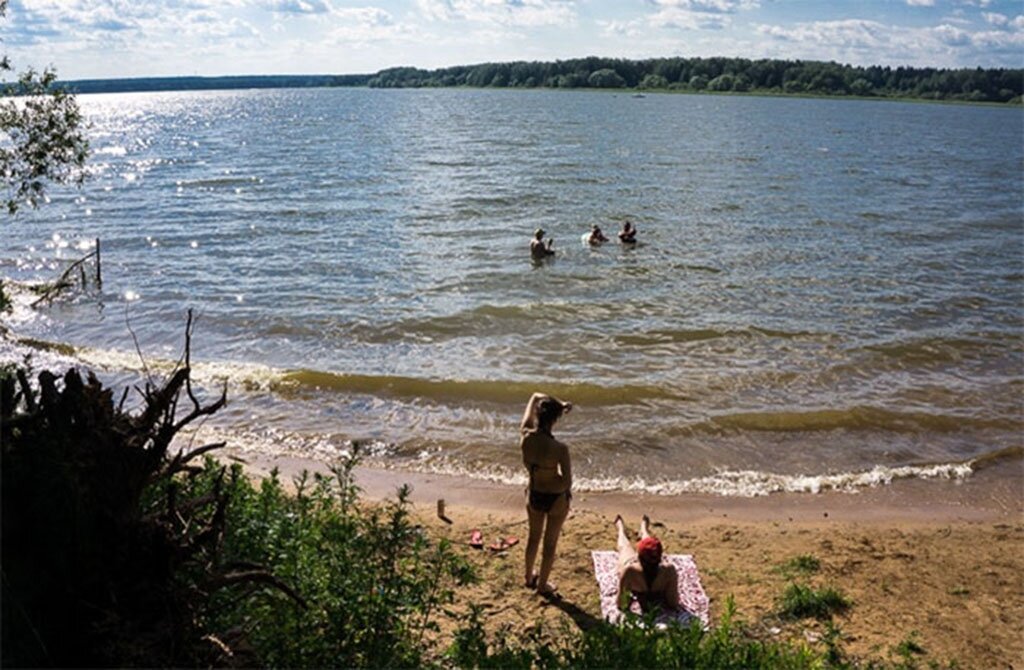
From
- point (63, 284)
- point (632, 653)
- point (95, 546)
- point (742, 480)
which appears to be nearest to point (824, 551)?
point (742, 480)

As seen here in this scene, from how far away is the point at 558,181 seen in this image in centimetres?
4244

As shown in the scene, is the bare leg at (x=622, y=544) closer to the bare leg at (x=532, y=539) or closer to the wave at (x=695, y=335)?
the bare leg at (x=532, y=539)

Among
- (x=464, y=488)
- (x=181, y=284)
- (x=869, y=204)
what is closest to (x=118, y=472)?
(x=464, y=488)

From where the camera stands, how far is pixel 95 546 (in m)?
3.98

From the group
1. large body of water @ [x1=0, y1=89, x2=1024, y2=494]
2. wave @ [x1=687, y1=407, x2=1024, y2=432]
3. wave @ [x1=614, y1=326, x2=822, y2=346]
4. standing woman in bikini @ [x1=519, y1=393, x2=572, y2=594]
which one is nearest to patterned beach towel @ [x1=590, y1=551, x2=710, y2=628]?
standing woman in bikini @ [x1=519, y1=393, x2=572, y2=594]

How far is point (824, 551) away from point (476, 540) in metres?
4.54

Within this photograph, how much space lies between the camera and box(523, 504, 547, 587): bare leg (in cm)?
884

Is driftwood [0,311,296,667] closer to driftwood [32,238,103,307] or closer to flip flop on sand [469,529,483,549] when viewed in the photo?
flip flop on sand [469,529,483,549]

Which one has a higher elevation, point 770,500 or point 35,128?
point 35,128

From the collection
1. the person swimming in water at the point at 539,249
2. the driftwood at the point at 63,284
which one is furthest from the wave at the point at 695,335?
the driftwood at the point at 63,284

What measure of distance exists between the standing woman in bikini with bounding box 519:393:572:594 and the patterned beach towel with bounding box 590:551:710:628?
0.66 metres

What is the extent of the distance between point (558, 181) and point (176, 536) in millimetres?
39374

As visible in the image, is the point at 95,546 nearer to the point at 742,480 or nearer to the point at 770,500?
the point at 770,500

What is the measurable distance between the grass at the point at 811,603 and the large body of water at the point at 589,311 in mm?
3342
